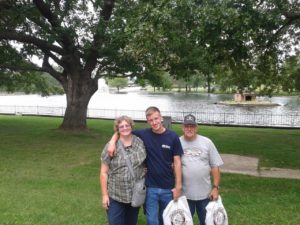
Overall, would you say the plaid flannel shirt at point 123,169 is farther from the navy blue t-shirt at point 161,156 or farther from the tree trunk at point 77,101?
the tree trunk at point 77,101

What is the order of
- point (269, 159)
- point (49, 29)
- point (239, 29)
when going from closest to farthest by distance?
point (239, 29) → point (269, 159) → point (49, 29)

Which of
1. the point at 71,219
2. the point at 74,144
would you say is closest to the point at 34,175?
the point at 71,219

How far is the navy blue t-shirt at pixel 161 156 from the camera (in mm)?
4668

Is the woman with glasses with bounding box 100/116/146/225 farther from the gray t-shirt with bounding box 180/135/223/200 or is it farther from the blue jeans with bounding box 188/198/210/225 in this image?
the blue jeans with bounding box 188/198/210/225

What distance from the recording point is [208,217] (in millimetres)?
4754

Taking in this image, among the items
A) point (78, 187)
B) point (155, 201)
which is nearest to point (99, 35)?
point (78, 187)

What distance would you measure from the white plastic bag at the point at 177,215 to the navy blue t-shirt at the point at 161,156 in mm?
231

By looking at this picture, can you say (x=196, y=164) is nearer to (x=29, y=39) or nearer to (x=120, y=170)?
(x=120, y=170)

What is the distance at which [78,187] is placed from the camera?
9156 millimetres

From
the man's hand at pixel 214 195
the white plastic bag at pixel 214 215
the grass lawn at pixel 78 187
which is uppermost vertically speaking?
the man's hand at pixel 214 195

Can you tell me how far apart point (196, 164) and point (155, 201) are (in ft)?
2.02

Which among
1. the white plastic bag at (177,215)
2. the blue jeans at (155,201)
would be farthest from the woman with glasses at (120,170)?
the white plastic bag at (177,215)

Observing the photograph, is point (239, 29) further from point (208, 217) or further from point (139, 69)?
point (139, 69)

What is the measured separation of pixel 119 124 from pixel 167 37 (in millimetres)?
5872
